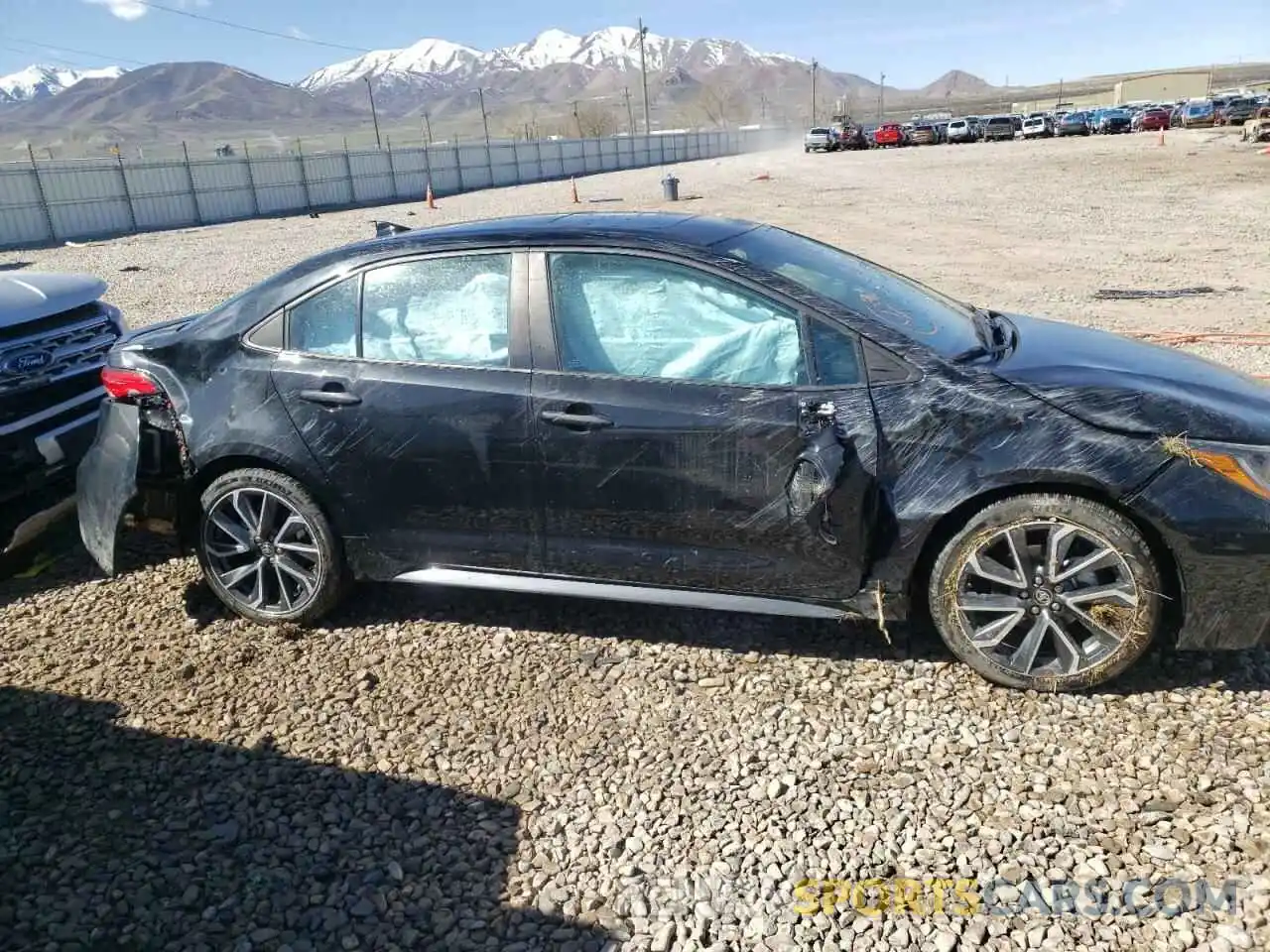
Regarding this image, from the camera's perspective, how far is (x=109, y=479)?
4.13m

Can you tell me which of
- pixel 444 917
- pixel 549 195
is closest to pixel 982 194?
pixel 549 195

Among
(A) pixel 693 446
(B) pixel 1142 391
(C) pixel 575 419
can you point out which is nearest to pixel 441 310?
(C) pixel 575 419

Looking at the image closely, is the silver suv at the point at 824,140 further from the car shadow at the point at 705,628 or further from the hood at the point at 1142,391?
the car shadow at the point at 705,628

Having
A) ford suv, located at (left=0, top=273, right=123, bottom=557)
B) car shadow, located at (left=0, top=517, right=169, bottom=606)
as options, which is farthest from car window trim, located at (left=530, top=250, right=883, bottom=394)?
ford suv, located at (left=0, top=273, right=123, bottom=557)

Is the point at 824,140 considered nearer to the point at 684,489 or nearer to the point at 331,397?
the point at 331,397

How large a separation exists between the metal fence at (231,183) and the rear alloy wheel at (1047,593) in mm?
29450

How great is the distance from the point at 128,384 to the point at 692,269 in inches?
102

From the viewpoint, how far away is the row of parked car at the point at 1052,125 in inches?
2172

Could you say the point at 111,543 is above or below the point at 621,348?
below

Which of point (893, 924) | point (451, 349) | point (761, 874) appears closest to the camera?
point (893, 924)

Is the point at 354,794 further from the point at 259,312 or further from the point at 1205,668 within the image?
the point at 1205,668

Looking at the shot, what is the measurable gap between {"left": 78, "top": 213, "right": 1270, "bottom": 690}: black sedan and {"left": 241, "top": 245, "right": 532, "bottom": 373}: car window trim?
1 centimetres

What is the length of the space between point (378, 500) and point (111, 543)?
1.33 metres

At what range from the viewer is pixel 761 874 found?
8.70 feet
